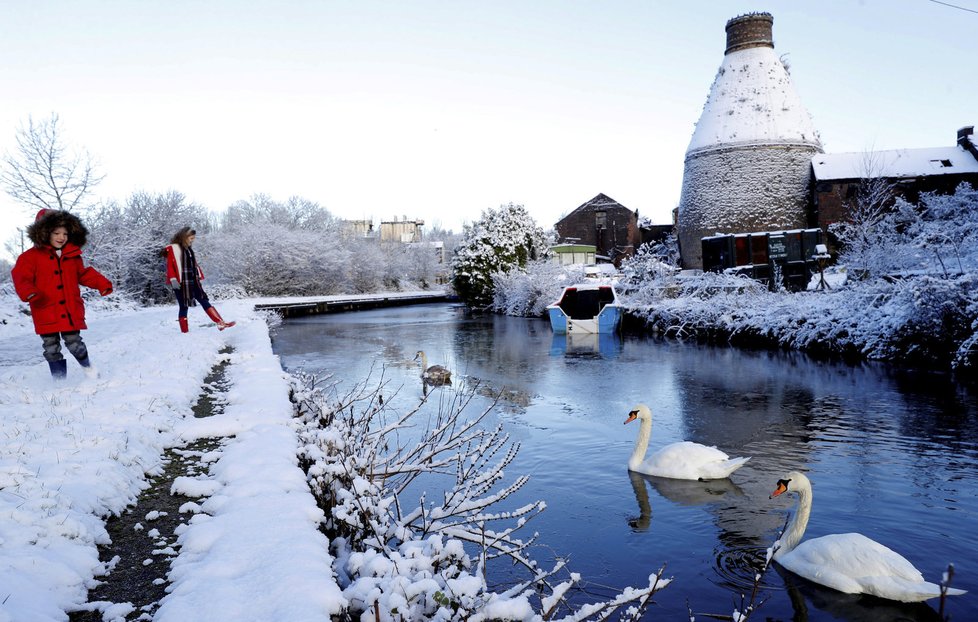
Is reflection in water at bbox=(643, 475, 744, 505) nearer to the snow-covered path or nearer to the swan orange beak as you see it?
the swan orange beak

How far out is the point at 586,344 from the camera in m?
19.5

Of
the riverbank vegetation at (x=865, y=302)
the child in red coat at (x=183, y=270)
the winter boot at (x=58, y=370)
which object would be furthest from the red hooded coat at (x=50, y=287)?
the riverbank vegetation at (x=865, y=302)

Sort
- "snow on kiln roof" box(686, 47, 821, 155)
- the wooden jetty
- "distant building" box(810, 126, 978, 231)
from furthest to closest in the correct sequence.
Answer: "snow on kiln roof" box(686, 47, 821, 155), the wooden jetty, "distant building" box(810, 126, 978, 231)

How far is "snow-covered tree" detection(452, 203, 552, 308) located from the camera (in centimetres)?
3678

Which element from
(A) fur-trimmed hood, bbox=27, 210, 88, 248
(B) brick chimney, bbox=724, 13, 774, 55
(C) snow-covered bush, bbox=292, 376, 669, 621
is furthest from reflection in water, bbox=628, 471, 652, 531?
(B) brick chimney, bbox=724, 13, 774, 55

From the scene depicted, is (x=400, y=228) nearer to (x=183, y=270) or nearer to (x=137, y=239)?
(x=137, y=239)

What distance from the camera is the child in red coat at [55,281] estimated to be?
627cm

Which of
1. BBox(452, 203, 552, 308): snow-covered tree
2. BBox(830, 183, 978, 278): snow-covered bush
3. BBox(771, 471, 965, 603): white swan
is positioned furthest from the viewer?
BBox(452, 203, 552, 308): snow-covered tree

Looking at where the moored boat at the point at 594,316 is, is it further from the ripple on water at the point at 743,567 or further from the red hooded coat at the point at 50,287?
the ripple on water at the point at 743,567

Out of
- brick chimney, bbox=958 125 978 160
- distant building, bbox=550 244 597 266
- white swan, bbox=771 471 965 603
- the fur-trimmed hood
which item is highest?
brick chimney, bbox=958 125 978 160

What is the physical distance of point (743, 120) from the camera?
34094 mm

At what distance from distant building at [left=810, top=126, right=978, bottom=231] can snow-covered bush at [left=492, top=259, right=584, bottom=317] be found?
A: 44.2 ft

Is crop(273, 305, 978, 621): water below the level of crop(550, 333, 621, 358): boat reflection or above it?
below

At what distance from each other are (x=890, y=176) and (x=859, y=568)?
3550 centimetres
